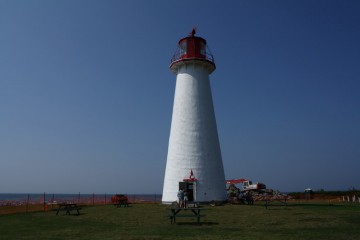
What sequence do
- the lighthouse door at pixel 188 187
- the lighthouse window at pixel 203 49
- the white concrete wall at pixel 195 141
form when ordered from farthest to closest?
the lighthouse window at pixel 203 49 < the white concrete wall at pixel 195 141 < the lighthouse door at pixel 188 187

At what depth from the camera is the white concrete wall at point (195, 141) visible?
2448cm

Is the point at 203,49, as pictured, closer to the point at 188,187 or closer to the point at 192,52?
the point at 192,52

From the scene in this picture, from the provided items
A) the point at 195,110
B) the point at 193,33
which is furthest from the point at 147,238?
the point at 193,33

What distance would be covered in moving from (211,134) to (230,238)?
617 inches

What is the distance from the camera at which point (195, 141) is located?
2489 centimetres

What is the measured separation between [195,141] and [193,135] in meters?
0.49

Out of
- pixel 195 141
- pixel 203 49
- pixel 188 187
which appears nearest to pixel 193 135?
pixel 195 141

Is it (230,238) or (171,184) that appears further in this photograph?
(171,184)

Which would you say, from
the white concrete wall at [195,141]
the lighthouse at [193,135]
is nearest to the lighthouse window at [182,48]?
the lighthouse at [193,135]

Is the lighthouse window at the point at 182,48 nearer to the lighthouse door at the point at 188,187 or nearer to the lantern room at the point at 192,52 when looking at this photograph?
the lantern room at the point at 192,52

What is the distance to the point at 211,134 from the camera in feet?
83.8

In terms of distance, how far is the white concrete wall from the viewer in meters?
24.5

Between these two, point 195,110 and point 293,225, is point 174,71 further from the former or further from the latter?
point 293,225

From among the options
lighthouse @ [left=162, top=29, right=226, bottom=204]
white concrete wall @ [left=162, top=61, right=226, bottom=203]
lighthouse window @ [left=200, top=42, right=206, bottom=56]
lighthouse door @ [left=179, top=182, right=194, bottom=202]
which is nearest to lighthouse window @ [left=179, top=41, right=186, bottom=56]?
lighthouse @ [left=162, top=29, right=226, bottom=204]
